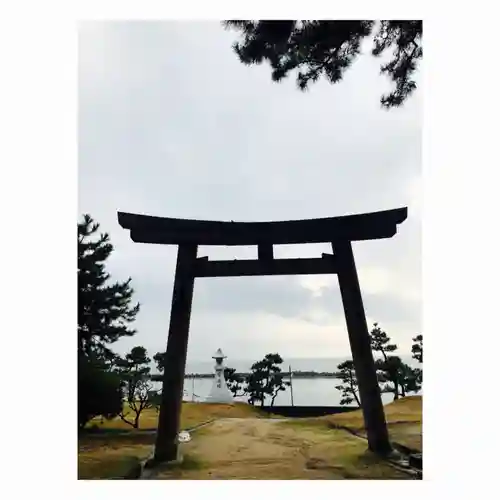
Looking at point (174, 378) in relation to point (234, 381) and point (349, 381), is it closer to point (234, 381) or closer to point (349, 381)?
point (234, 381)

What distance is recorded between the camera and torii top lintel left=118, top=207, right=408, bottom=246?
2.83m

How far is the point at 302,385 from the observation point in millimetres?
2770

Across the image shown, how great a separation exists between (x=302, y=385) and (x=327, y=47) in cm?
148

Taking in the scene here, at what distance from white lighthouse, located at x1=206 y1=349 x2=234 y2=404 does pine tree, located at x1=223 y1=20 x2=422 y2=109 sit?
1241 mm

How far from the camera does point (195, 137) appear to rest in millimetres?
2824

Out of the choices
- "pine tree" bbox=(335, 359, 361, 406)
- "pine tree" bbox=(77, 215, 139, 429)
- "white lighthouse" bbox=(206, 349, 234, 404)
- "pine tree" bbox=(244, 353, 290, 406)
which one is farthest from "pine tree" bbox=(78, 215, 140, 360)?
"pine tree" bbox=(335, 359, 361, 406)

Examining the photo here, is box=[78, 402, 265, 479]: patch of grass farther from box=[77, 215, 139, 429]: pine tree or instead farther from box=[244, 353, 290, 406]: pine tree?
box=[244, 353, 290, 406]: pine tree

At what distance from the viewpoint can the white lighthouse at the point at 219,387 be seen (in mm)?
2793

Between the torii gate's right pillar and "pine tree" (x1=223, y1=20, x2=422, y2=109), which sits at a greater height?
"pine tree" (x1=223, y1=20, x2=422, y2=109)

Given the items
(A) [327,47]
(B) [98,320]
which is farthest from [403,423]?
(A) [327,47]

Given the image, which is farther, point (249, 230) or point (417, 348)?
point (249, 230)
